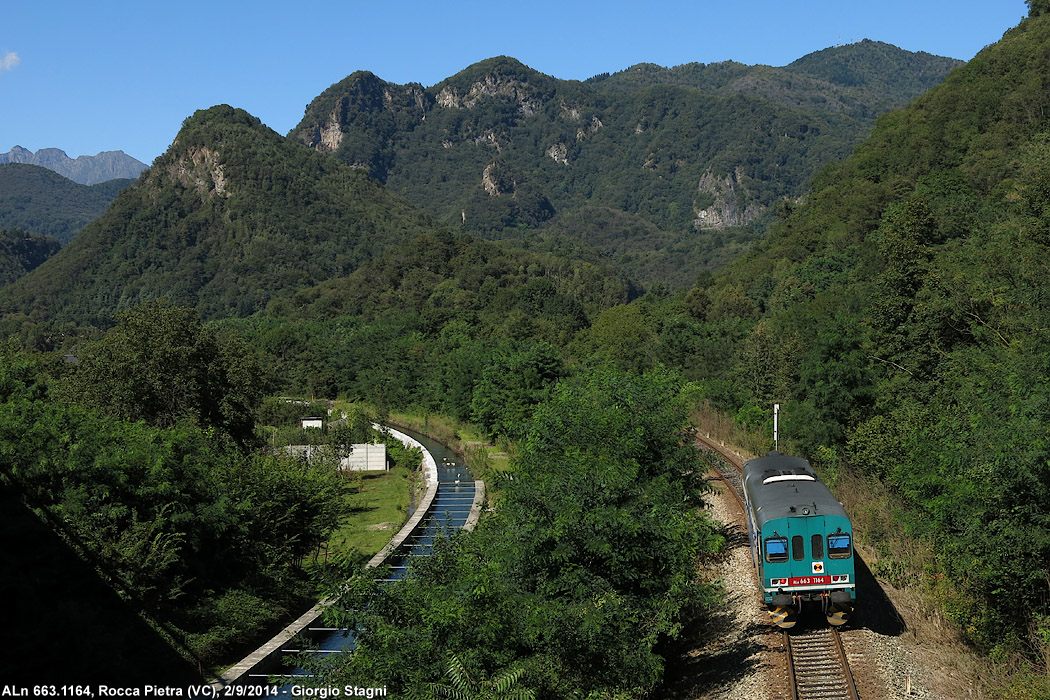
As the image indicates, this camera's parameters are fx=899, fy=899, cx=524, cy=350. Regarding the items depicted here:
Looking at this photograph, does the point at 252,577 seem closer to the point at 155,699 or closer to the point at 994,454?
the point at 155,699

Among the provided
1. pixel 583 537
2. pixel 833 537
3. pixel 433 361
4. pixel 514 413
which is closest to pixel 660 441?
pixel 833 537

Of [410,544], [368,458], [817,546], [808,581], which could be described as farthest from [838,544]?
[368,458]

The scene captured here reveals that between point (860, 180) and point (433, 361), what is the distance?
44908mm

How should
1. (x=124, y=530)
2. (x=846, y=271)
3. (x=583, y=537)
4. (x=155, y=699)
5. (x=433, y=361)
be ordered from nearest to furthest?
1. (x=583, y=537)
2. (x=155, y=699)
3. (x=124, y=530)
4. (x=846, y=271)
5. (x=433, y=361)

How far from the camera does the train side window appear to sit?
19.3 m

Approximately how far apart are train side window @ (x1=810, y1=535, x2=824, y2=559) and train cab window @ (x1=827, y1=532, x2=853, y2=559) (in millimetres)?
143

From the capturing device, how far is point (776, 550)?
19266 millimetres

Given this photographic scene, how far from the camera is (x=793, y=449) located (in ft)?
139

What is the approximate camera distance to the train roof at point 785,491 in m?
19.6

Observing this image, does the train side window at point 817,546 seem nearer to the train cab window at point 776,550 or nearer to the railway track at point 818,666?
the train cab window at point 776,550

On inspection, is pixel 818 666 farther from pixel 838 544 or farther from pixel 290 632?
pixel 290 632

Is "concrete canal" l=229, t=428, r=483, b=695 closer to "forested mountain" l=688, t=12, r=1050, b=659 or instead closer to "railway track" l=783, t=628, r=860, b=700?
"railway track" l=783, t=628, r=860, b=700

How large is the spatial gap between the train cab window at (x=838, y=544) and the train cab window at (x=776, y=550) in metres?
0.95

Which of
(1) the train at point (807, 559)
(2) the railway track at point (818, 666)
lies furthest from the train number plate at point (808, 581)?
(2) the railway track at point (818, 666)
